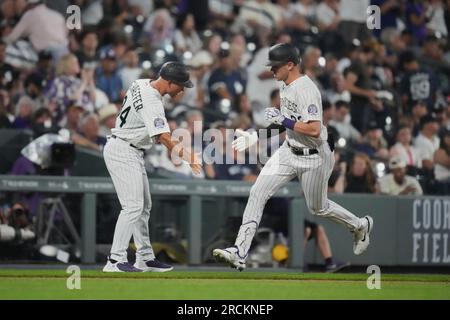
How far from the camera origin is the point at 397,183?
541 inches

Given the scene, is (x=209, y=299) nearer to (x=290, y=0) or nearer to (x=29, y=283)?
(x=29, y=283)

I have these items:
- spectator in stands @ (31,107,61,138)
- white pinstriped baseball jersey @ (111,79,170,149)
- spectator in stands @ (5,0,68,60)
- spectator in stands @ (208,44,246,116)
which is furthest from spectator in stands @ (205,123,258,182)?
white pinstriped baseball jersey @ (111,79,170,149)

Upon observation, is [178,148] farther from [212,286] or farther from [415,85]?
[415,85]

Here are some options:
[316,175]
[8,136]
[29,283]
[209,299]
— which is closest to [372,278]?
[316,175]

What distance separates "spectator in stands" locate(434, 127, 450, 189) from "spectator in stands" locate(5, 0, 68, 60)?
5.37 metres

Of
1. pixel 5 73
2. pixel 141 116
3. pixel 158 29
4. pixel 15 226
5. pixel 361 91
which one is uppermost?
pixel 158 29

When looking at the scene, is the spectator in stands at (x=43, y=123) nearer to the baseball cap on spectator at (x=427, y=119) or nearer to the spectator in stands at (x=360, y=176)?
the spectator in stands at (x=360, y=176)

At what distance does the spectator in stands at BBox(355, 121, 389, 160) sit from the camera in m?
14.2

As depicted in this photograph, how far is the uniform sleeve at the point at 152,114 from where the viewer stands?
9.26 metres

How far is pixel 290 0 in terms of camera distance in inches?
674

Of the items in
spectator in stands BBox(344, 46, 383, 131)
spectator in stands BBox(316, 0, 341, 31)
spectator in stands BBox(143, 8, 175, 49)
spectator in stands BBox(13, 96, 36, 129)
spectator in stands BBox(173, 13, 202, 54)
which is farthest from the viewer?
spectator in stands BBox(316, 0, 341, 31)

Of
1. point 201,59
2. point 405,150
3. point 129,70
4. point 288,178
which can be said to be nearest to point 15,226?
point 129,70

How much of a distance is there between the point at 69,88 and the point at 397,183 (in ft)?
14.7

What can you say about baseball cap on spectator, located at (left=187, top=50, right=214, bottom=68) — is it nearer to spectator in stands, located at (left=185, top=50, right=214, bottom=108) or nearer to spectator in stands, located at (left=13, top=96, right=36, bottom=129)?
spectator in stands, located at (left=185, top=50, right=214, bottom=108)
